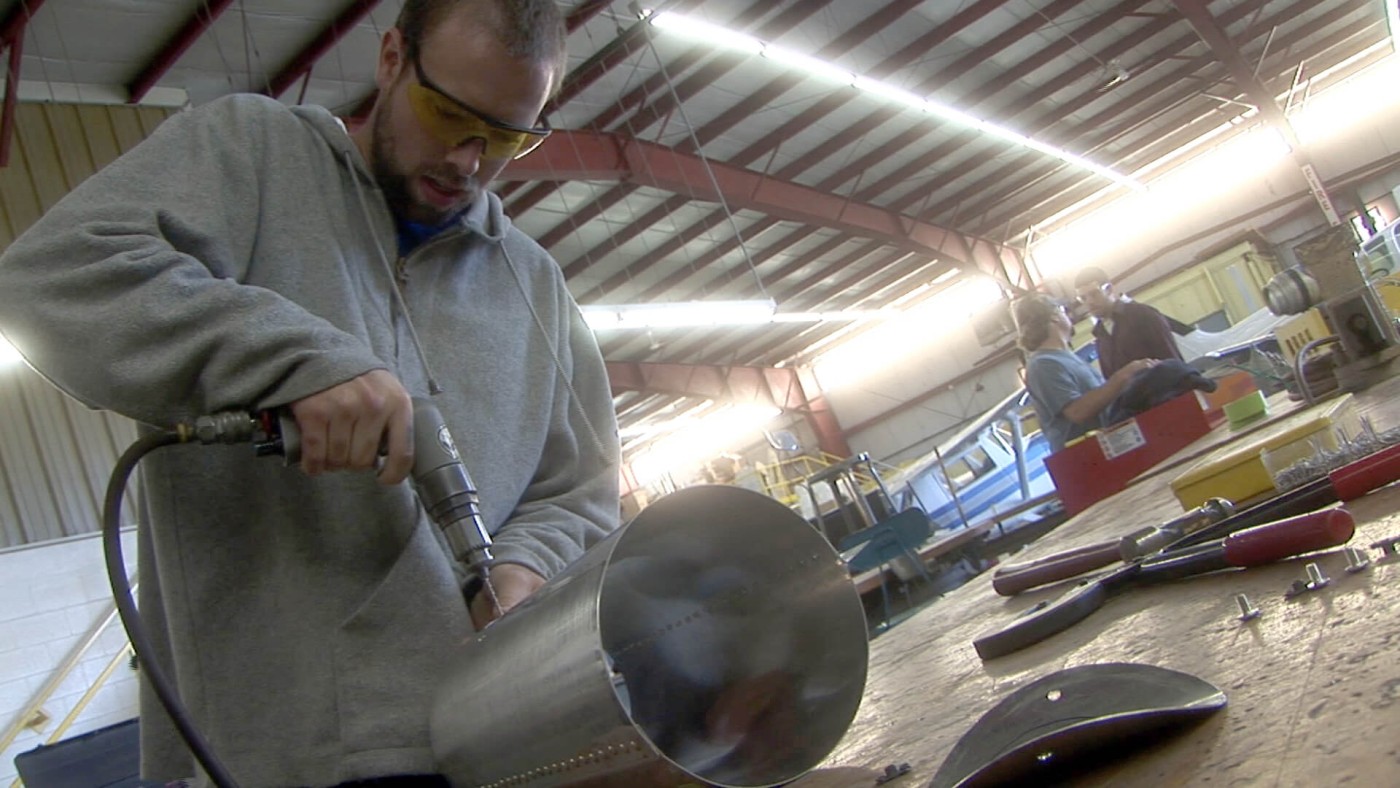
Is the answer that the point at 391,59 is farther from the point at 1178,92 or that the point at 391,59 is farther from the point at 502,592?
the point at 1178,92

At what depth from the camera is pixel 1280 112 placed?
1379 centimetres

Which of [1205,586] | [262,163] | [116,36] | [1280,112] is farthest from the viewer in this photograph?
[1280,112]

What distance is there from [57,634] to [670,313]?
5.21 meters

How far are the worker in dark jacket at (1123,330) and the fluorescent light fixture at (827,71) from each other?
3576 millimetres

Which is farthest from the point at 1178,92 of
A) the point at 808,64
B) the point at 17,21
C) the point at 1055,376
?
the point at 17,21

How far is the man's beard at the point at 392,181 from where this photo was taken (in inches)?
46.6

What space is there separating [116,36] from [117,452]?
2861mm

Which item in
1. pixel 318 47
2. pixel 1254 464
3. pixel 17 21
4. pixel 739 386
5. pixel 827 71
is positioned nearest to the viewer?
pixel 1254 464

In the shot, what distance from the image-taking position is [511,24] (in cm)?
110

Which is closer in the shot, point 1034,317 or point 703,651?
point 703,651

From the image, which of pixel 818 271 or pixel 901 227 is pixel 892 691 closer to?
pixel 901 227

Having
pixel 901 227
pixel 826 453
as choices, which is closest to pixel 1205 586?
pixel 901 227

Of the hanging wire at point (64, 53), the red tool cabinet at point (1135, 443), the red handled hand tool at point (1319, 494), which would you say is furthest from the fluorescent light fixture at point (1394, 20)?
the hanging wire at point (64, 53)

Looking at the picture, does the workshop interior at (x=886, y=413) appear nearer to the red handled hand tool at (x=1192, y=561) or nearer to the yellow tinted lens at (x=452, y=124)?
the red handled hand tool at (x=1192, y=561)
